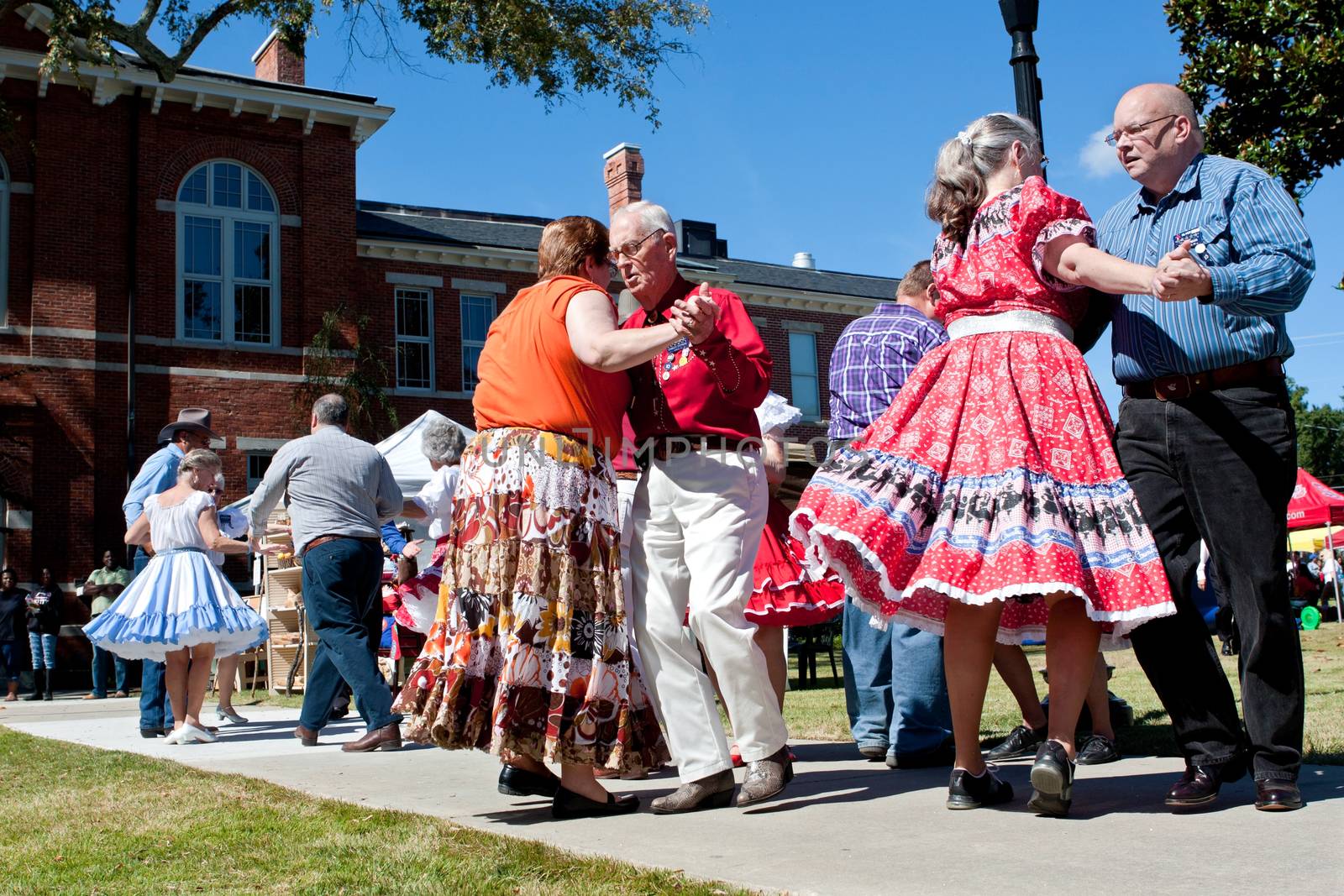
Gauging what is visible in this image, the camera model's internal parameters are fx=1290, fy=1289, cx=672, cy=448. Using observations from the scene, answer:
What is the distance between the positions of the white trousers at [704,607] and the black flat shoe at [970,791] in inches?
24.9

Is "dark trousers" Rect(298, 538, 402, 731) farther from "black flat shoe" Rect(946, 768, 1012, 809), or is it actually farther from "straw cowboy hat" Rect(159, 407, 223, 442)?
"black flat shoe" Rect(946, 768, 1012, 809)

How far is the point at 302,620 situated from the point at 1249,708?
1126 cm

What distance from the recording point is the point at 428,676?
4.23 metres

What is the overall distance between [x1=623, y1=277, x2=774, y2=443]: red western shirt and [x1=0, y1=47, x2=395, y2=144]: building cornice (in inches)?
826

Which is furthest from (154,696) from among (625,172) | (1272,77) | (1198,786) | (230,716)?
(625,172)

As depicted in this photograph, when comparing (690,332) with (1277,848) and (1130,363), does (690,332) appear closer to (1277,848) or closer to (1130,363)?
(1130,363)

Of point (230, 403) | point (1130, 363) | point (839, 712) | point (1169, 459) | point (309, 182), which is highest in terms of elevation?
point (309, 182)

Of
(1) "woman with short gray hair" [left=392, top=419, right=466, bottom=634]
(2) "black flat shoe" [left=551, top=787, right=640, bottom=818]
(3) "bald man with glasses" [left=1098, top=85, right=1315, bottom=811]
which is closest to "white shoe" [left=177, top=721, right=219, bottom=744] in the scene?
(1) "woman with short gray hair" [left=392, top=419, right=466, bottom=634]

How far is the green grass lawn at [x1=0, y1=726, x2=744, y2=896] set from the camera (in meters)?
3.10

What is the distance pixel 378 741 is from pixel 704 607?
10.6ft

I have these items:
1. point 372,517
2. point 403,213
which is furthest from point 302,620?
point 403,213

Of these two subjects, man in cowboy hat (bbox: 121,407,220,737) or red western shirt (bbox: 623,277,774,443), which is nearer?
red western shirt (bbox: 623,277,774,443)

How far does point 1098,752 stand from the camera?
16.2ft

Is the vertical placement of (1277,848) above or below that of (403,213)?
below
